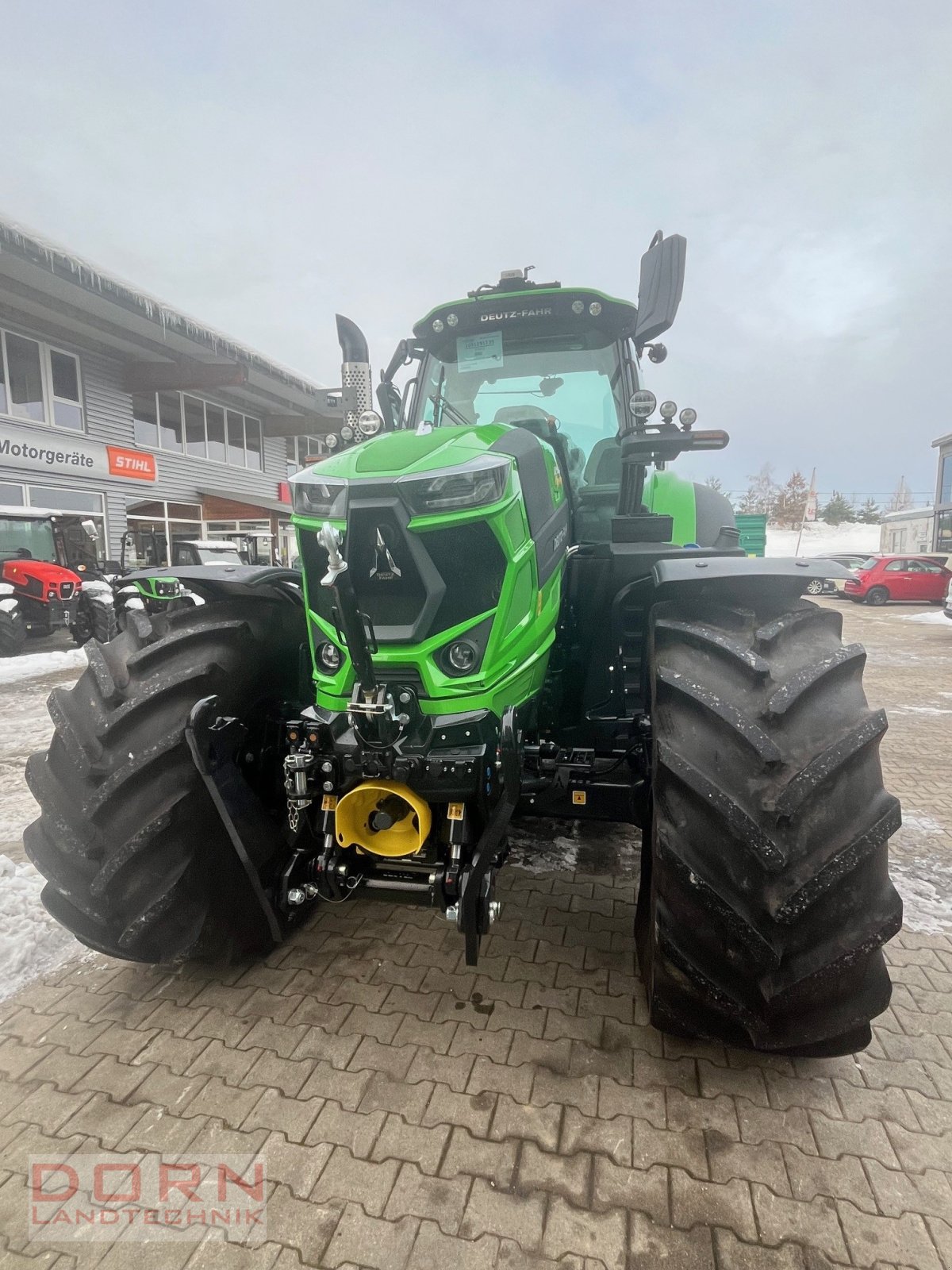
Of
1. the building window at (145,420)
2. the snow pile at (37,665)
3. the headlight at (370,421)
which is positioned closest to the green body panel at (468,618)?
the headlight at (370,421)

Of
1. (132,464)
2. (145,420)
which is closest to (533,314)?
(132,464)

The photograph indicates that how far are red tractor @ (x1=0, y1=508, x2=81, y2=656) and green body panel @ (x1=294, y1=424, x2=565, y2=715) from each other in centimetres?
1070

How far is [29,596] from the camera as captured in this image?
1166 cm

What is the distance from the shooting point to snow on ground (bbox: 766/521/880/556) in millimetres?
47312

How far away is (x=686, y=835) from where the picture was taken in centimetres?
203

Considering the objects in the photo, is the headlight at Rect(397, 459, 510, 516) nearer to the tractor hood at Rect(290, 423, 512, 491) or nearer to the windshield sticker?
the tractor hood at Rect(290, 423, 512, 491)

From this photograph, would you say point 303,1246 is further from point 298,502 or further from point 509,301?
point 509,301

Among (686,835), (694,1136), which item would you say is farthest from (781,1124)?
(686,835)

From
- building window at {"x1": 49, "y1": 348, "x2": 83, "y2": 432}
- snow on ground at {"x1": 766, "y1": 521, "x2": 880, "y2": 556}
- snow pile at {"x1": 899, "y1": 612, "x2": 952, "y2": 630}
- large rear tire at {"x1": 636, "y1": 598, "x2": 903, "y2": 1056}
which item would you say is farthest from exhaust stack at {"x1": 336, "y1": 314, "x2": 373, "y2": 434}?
snow on ground at {"x1": 766, "y1": 521, "x2": 880, "y2": 556}

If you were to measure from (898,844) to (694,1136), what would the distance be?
111 inches

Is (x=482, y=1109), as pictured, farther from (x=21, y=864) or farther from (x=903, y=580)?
(x=903, y=580)

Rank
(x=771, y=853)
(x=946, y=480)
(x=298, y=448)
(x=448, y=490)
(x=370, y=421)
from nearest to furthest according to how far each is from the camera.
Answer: (x=771, y=853) < (x=448, y=490) < (x=370, y=421) < (x=298, y=448) < (x=946, y=480)

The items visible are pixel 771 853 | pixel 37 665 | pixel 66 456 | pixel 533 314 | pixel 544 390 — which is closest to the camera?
pixel 771 853

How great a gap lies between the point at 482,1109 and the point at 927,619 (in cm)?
1884
